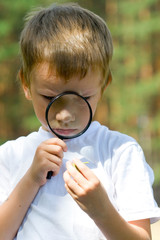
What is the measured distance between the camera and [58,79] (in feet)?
5.79

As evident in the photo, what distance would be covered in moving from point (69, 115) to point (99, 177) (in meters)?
0.32

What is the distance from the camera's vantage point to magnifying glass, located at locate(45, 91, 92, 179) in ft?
5.68

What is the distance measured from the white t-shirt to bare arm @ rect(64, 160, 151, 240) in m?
0.12

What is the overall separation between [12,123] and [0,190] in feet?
41.1

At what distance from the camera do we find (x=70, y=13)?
200 cm

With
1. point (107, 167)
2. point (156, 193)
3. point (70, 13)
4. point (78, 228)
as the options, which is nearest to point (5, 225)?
point (78, 228)

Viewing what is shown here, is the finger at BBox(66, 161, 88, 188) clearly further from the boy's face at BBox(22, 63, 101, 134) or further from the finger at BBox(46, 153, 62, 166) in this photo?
the boy's face at BBox(22, 63, 101, 134)

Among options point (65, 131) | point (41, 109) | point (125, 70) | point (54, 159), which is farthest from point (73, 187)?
point (125, 70)

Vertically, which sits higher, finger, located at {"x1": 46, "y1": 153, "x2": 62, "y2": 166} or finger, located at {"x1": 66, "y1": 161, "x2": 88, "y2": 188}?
finger, located at {"x1": 66, "y1": 161, "x2": 88, "y2": 188}

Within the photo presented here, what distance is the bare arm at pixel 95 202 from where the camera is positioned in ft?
5.12

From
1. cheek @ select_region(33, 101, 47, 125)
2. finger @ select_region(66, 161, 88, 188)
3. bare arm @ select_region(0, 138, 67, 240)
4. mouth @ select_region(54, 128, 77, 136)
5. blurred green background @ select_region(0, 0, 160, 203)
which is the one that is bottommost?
blurred green background @ select_region(0, 0, 160, 203)

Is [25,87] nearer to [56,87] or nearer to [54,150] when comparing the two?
[56,87]

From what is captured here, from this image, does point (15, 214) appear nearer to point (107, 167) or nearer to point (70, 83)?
point (107, 167)

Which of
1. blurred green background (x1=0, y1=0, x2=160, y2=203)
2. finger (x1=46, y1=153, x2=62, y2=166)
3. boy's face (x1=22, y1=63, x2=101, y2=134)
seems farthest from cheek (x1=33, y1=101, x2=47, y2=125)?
blurred green background (x1=0, y1=0, x2=160, y2=203)
